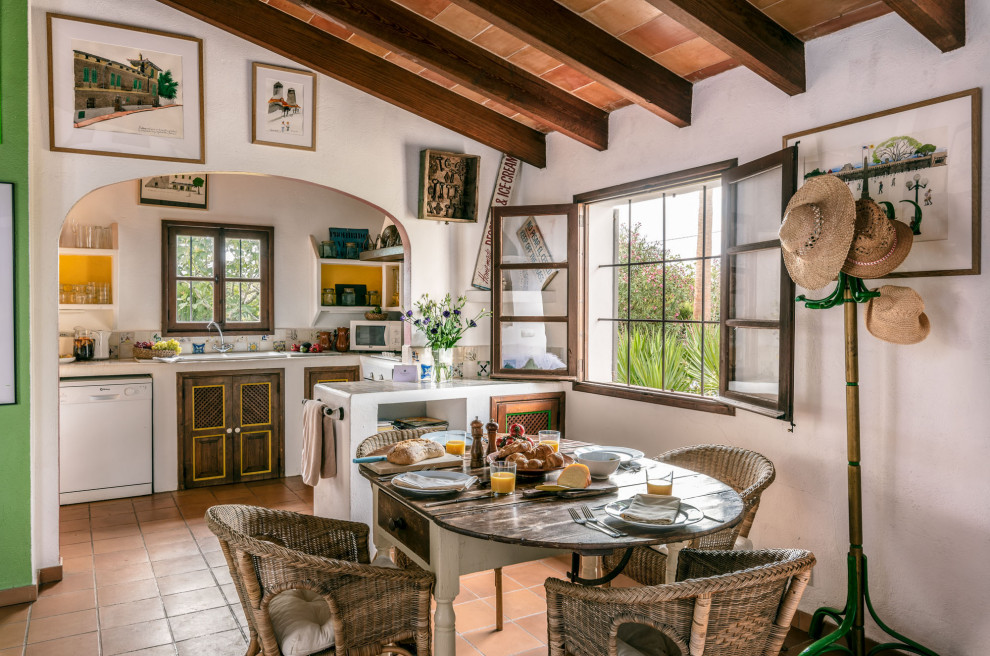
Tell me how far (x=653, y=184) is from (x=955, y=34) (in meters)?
1.69

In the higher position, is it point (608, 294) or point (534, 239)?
point (534, 239)

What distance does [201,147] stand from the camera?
4.05 meters

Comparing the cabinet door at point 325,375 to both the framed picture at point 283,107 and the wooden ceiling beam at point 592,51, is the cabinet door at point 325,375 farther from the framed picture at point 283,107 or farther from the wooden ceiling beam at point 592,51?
the wooden ceiling beam at point 592,51

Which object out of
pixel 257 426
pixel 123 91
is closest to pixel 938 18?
pixel 123 91

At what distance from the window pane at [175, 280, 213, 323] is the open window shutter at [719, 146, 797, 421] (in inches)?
194

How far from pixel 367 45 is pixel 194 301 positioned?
3.37 m

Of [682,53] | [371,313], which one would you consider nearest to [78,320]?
[371,313]

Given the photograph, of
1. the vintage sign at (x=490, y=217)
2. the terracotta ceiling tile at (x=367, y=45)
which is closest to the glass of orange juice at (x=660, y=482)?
the vintage sign at (x=490, y=217)

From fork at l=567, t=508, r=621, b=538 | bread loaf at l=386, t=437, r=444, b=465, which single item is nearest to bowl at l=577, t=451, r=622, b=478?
fork at l=567, t=508, r=621, b=538

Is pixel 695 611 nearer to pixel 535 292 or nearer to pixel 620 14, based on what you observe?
pixel 620 14

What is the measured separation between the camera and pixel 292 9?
12.9 feet

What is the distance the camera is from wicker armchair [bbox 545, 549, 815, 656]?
1714mm

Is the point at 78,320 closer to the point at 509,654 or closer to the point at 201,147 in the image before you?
the point at 201,147

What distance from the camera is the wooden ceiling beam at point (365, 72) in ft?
12.9
